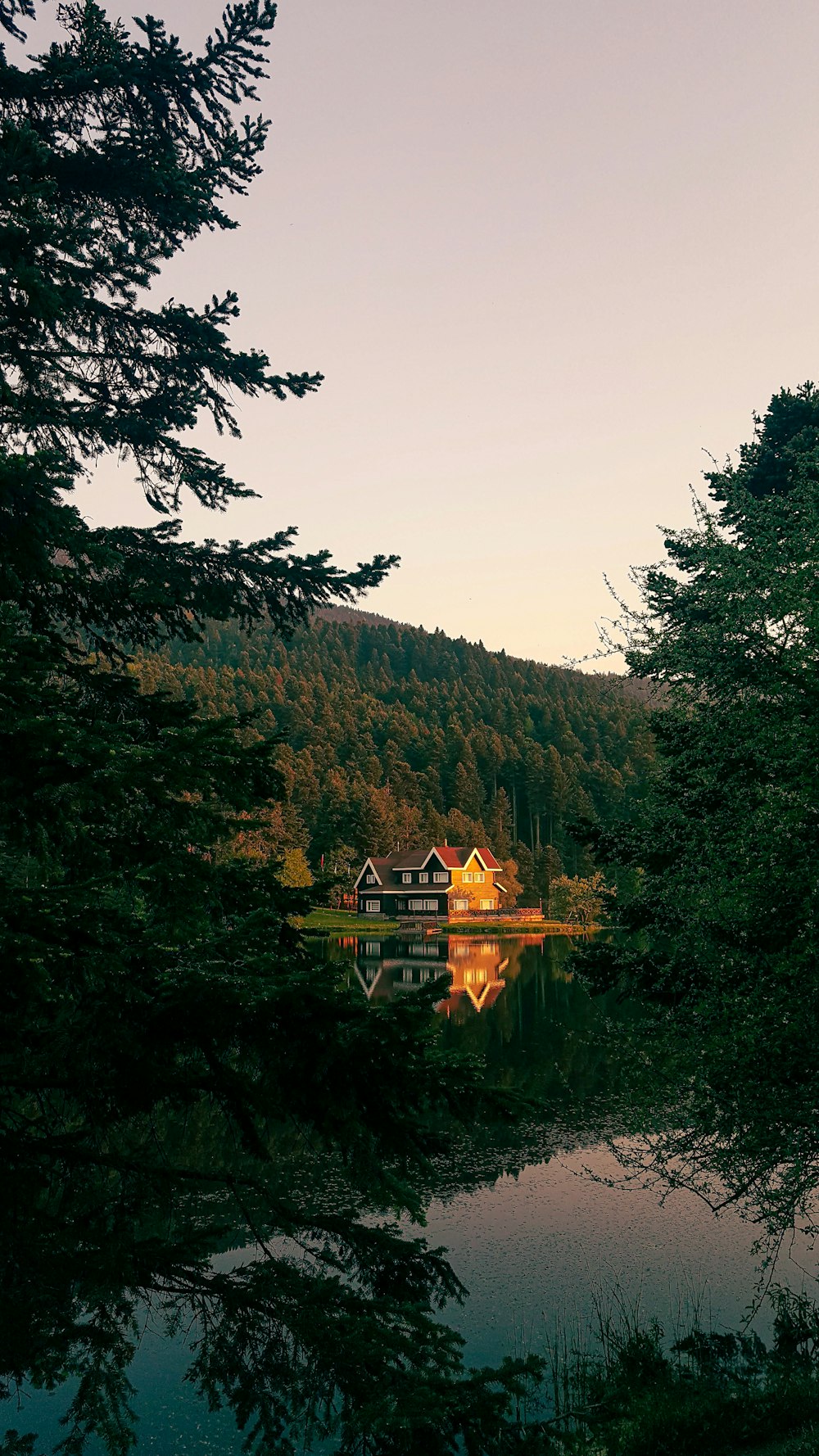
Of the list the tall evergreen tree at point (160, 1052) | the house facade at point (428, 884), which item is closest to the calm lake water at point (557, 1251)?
the tall evergreen tree at point (160, 1052)

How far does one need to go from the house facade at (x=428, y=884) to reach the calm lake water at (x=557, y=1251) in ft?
231

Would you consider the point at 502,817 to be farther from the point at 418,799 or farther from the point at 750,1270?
the point at 750,1270

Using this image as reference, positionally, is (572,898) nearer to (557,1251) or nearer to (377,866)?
(377,866)

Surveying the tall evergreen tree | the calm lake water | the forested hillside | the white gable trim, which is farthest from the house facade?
the tall evergreen tree

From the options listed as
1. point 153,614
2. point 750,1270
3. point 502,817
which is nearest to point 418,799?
point 502,817

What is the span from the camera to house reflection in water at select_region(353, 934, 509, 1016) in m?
→ 50.9

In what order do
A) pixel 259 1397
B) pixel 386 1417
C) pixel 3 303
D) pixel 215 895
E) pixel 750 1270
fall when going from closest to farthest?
pixel 386 1417 → pixel 259 1397 → pixel 215 895 → pixel 3 303 → pixel 750 1270

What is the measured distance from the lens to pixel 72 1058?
4574 millimetres

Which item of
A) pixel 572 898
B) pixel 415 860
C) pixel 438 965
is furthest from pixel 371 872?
pixel 438 965

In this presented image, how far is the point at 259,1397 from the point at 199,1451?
869cm

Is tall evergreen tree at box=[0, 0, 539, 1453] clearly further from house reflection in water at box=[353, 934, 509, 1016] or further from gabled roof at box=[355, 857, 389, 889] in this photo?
gabled roof at box=[355, 857, 389, 889]

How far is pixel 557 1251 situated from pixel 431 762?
12505 centimetres

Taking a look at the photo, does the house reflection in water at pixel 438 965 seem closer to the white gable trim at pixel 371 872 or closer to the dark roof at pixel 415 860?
the dark roof at pixel 415 860

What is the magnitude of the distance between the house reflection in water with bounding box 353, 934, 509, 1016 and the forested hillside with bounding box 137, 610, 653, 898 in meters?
17.6
